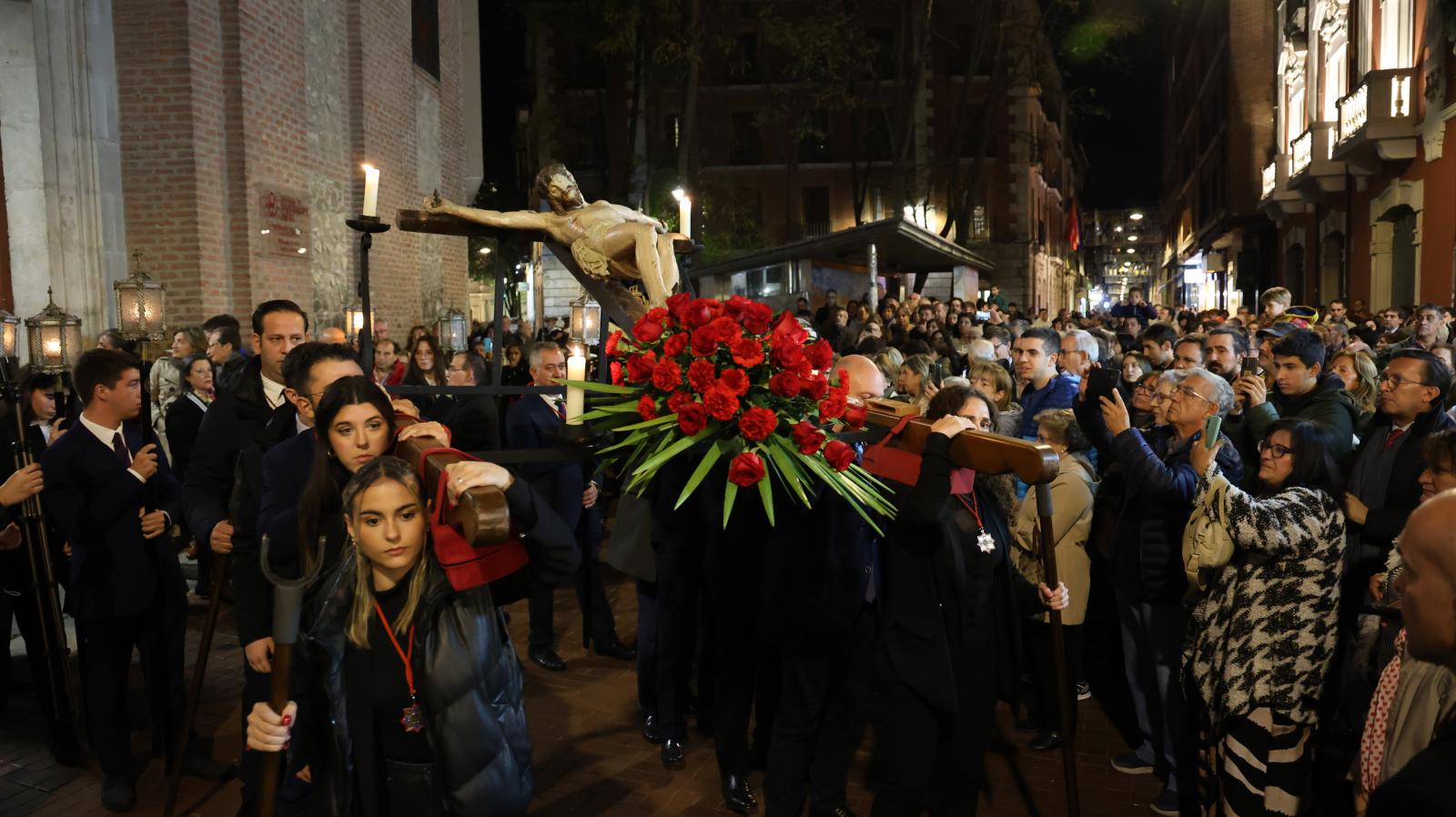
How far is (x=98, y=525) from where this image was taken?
5.02 metres

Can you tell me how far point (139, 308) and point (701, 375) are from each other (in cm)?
951

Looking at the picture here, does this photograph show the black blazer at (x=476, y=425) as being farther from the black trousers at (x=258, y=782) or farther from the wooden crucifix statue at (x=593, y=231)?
the black trousers at (x=258, y=782)

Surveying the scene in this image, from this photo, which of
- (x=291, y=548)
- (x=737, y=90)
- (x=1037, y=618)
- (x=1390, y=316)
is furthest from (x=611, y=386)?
(x=737, y=90)

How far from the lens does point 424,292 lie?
1833 cm

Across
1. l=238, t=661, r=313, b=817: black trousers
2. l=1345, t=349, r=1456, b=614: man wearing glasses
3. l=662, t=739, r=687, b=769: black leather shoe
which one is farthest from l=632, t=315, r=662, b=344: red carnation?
l=1345, t=349, r=1456, b=614: man wearing glasses

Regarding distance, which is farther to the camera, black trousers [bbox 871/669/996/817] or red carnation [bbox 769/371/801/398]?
black trousers [bbox 871/669/996/817]

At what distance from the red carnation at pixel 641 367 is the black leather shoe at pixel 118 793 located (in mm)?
3343

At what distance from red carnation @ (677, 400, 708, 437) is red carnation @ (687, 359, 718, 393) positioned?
0.06 m

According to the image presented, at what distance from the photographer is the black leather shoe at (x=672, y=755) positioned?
5301mm

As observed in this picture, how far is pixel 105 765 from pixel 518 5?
2899cm

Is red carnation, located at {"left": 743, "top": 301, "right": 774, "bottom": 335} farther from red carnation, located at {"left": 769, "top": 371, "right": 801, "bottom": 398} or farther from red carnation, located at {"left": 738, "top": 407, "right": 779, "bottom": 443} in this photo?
red carnation, located at {"left": 738, "top": 407, "right": 779, "bottom": 443}

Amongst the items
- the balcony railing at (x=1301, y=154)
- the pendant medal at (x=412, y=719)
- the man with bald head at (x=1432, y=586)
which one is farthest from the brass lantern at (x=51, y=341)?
the balcony railing at (x=1301, y=154)

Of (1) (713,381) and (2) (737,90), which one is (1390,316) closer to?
(1) (713,381)

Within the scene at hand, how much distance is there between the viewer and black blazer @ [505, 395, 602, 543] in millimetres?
6699
